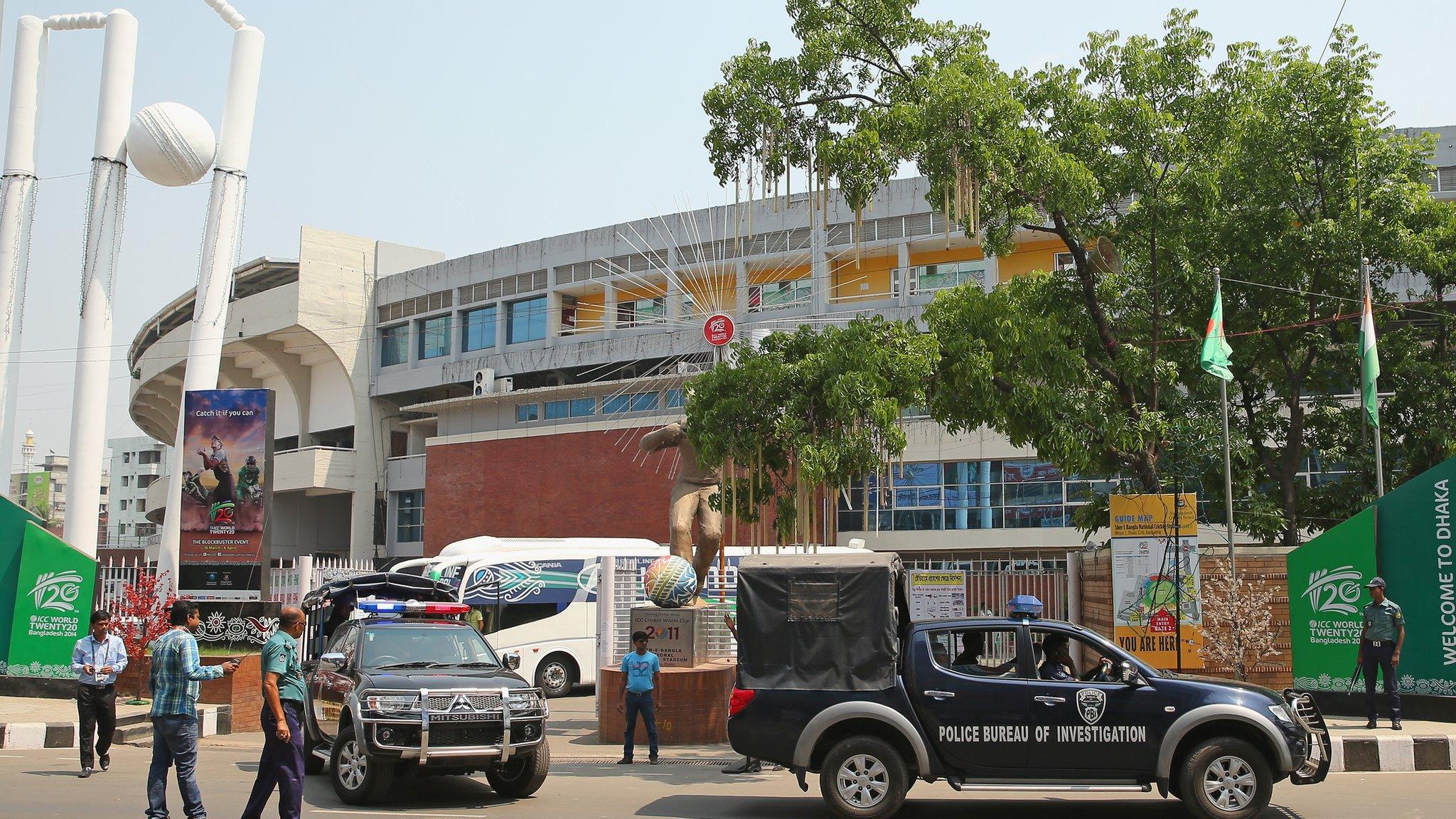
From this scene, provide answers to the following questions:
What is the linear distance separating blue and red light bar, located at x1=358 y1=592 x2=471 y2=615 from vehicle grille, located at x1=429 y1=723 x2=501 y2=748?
7.19 feet

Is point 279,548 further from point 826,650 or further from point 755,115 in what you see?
point 826,650

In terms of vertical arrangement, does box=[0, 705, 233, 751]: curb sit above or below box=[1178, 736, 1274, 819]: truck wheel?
below

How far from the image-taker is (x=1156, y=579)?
673 inches

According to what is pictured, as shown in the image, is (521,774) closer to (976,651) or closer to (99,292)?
(976,651)

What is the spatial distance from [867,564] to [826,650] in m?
0.94

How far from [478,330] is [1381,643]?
4224 centimetres

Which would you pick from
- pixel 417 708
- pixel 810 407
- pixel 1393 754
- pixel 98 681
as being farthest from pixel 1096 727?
pixel 98 681

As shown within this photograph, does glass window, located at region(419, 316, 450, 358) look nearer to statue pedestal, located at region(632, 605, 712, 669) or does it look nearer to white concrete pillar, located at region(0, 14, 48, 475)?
white concrete pillar, located at region(0, 14, 48, 475)

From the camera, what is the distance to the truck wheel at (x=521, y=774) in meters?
11.4

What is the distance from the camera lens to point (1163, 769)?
9.88 m

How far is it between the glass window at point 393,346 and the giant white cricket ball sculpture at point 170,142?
982 inches

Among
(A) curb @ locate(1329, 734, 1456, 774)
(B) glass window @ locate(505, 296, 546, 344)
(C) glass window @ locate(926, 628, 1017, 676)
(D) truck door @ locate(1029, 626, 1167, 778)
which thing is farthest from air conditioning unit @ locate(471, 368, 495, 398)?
(D) truck door @ locate(1029, 626, 1167, 778)

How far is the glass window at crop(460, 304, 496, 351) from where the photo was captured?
5134 cm

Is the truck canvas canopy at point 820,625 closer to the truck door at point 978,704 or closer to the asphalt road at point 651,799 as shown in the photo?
the truck door at point 978,704
